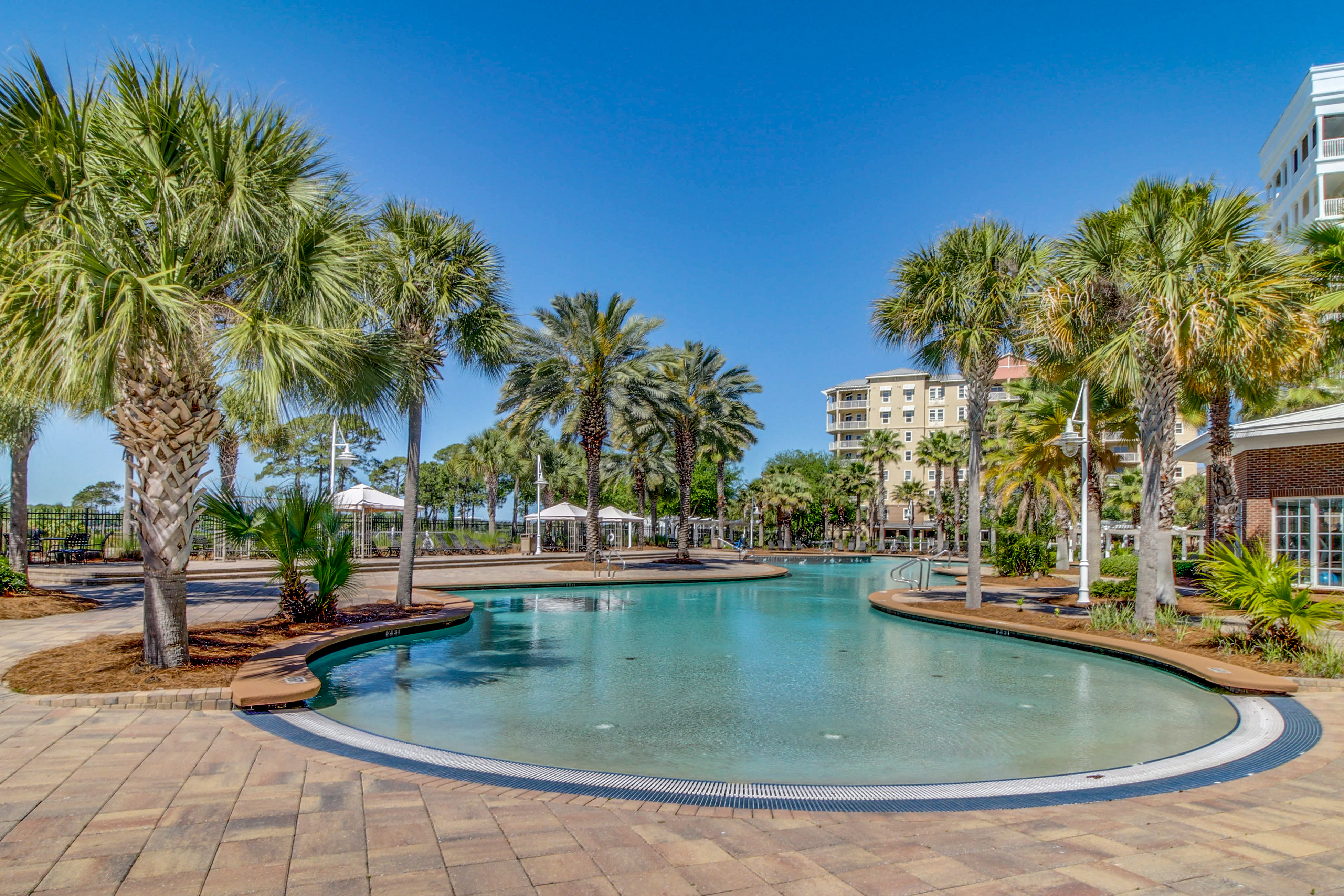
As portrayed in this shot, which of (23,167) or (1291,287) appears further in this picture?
(1291,287)

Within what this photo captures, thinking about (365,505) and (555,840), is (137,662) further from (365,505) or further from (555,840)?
(365,505)

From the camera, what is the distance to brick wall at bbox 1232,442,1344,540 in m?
18.9

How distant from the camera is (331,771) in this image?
5.22 metres

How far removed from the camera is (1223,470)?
17.6 m

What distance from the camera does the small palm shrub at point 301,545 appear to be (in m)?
11.2

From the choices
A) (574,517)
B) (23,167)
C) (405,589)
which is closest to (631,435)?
(574,517)

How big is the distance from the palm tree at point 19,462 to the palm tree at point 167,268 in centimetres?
924

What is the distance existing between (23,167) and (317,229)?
238 cm

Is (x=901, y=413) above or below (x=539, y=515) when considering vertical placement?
above

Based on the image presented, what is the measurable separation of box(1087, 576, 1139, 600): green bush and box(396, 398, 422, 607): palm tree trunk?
13.9 metres

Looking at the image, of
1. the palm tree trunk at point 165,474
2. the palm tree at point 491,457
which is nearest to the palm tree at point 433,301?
the palm tree trunk at point 165,474

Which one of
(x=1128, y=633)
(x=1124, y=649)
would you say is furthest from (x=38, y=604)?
(x=1128, y=633)

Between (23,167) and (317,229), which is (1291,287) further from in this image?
(23,167)

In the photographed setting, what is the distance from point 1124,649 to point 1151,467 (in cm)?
310
